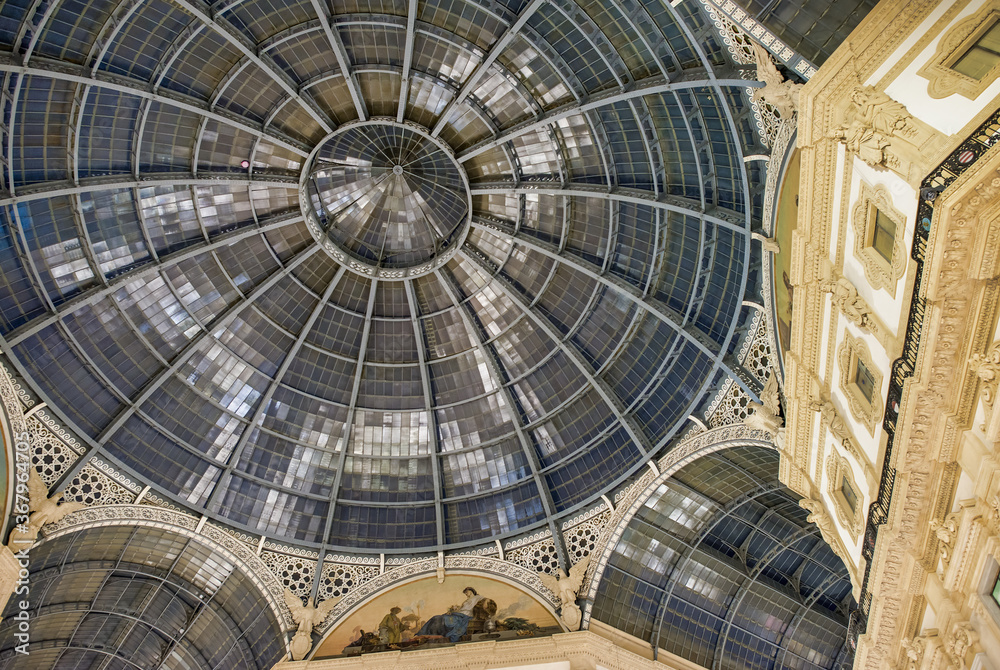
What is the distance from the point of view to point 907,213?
14.3 metres

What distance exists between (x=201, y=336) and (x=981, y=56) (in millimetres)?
31831

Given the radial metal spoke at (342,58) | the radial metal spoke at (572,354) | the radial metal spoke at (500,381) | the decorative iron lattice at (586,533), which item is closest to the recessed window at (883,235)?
the radial metal spoke at (572,354)

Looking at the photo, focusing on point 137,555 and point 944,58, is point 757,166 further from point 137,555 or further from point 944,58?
point 137,555

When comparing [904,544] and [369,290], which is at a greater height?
[369,290]

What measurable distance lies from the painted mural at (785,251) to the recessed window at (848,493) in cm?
479

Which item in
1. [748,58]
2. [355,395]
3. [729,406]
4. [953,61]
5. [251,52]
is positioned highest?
[251,52]

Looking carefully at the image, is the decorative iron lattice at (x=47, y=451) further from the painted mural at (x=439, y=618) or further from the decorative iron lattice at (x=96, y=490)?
the painted mural at (x=439, y=618)

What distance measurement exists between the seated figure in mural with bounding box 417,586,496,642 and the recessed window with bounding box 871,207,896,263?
23.2 m

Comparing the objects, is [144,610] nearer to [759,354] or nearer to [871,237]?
[759,354]

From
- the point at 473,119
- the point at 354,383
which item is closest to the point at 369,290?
the point at 354,383

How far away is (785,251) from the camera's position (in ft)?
70.4

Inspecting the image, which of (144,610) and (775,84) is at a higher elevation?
(775,84)

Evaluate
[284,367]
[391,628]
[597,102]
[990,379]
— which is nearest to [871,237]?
[990,379]

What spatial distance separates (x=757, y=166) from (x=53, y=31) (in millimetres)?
24927
